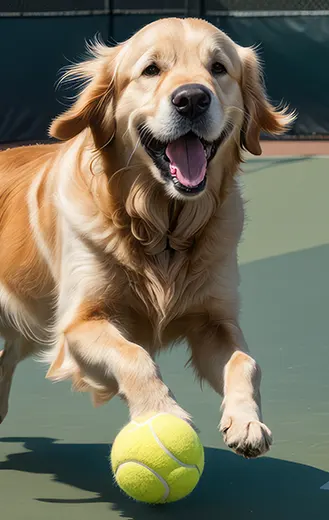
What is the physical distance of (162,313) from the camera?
4.76m

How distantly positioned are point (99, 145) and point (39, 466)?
138cm

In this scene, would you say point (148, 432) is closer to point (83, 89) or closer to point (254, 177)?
point (83, 89)

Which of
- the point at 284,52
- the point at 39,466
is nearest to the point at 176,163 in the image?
the point at 39,466

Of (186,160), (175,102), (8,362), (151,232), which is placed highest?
(175,102)

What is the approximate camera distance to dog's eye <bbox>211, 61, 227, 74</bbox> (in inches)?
183

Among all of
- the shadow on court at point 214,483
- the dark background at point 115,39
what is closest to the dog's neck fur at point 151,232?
the shadow on court at point 214,483

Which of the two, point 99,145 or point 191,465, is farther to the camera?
point 99,145

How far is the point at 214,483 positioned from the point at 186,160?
1.28 metres

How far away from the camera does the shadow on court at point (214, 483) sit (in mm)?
4223

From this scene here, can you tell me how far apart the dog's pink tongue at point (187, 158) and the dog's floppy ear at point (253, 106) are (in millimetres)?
409

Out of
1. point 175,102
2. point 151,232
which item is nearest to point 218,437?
point 151,232

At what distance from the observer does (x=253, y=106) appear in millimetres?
4945

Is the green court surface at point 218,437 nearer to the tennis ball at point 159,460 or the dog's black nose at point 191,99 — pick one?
the tennis ball at point 159,460

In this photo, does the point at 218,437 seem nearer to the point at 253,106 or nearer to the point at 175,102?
the point at 253,106
